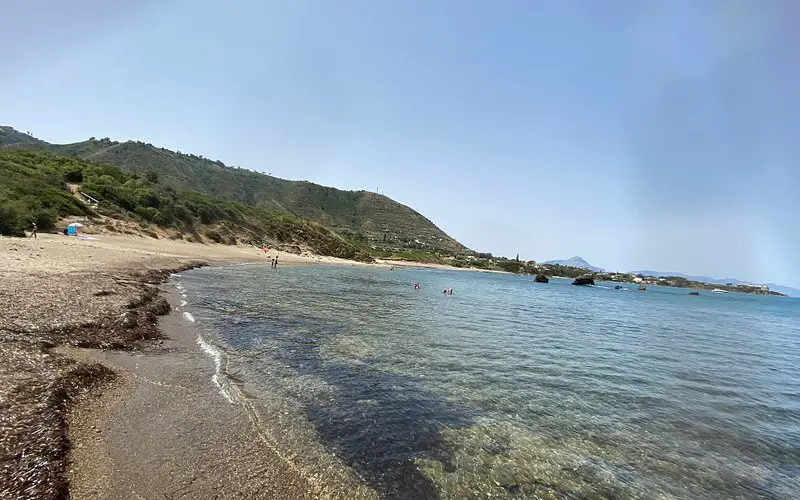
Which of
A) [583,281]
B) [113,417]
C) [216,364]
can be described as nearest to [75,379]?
[113,417]

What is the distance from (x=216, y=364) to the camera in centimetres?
1040

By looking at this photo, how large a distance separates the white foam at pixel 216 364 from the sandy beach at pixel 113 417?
19cm

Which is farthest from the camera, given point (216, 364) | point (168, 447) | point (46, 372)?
point (216, 364)

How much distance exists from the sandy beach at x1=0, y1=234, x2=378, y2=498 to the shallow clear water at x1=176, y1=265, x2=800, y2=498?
0.87m

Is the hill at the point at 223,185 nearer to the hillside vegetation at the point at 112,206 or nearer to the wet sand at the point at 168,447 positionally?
the hillside vegetation at the point at 112,206

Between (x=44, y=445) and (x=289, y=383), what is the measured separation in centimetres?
525

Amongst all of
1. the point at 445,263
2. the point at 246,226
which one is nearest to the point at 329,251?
the point at 246,226

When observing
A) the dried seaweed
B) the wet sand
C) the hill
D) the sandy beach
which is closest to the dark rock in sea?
the hill

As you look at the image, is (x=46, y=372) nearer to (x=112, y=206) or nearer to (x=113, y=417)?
(x=113, y=417)

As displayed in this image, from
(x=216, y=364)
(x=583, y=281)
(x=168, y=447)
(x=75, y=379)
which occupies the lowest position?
(x=216, y=364)

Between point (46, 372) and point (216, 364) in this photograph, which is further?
point (216, 364)

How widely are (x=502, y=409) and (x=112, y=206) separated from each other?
2370 inches

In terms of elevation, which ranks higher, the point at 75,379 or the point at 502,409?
the point at 75,379

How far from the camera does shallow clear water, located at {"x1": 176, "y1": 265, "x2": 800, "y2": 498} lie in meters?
6.72
